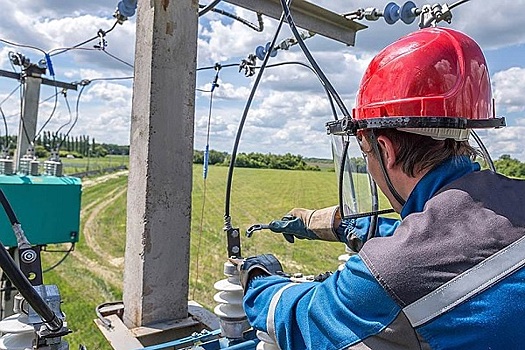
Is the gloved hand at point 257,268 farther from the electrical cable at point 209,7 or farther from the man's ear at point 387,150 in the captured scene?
the electrical cable at point 209,7

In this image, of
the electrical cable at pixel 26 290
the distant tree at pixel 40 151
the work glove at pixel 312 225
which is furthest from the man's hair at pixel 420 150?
the distant tree at pixel 40 151

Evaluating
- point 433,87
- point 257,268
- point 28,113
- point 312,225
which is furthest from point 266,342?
point 28,113

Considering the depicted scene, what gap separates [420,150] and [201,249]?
8661 millimetres

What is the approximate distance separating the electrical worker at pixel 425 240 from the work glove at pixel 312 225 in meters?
0.47

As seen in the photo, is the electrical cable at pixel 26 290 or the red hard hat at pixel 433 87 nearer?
the electrical cable at pixel 26 290

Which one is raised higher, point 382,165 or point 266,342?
point 382,165

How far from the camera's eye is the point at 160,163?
1635 mm

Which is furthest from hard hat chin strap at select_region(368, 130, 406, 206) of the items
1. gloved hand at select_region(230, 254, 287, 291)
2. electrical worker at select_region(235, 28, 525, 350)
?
gloved hand at select_region(230, 254, 287, 291)

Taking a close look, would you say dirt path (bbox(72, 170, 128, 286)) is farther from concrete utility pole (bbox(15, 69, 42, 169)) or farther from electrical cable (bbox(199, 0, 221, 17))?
electrical cable (bbox(199, 0, 221, 17))

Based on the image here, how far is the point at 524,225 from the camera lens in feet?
2.56

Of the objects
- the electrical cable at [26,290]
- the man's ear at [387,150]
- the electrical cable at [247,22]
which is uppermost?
the electrical cable at [247,22]

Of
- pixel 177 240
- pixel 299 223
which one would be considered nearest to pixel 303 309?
pixel 299 223

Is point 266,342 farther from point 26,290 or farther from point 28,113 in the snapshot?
point 28,113

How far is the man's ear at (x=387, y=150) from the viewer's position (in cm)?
99
